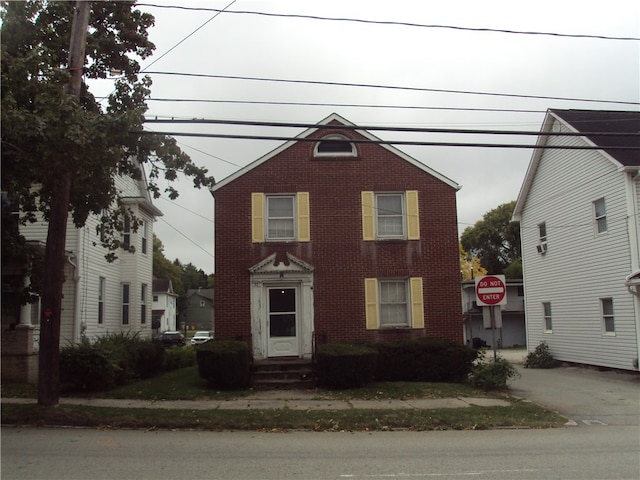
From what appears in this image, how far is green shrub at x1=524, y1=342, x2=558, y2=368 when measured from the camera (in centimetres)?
2167

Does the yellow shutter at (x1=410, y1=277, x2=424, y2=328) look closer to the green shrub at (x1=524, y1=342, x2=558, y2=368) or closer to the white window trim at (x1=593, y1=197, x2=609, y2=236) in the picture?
the white window trim at (x1=593, y1=197, x2=609, y2=236)

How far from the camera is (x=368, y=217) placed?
55.9ft

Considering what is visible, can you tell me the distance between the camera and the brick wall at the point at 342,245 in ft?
54.3

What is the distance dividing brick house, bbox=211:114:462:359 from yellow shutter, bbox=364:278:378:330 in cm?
3

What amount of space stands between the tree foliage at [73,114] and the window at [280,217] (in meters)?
4.65

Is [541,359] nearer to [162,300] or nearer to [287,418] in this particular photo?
[287,418]

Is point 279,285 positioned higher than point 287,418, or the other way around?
point 279,285

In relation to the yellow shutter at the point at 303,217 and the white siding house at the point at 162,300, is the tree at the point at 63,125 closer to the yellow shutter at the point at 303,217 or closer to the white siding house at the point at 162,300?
the yellow shutter at the point at 303,217

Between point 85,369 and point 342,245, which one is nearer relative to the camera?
point 85,369

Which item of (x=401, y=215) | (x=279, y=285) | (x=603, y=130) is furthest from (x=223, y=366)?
(x=603, y=130)

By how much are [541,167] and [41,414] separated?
20369 mm

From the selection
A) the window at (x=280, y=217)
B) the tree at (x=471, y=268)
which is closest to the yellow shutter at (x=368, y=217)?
the window at (x=280, y=217)

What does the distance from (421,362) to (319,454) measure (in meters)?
7.99

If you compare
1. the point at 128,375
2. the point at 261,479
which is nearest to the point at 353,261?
→ the point at 128,375
